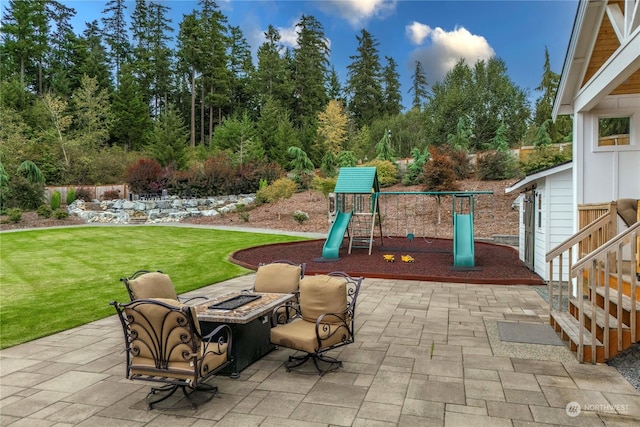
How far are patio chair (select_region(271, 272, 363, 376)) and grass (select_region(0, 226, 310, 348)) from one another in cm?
352

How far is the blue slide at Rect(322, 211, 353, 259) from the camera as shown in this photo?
11.4m

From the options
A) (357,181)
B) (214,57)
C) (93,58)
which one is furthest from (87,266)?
(214,57)

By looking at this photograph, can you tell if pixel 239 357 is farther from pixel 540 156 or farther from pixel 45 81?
pixel 45 81

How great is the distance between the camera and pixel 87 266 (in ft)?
33.6

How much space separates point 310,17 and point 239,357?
48174 millimetres

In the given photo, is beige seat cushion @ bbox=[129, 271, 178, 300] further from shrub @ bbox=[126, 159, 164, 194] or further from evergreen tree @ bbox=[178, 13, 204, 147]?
evergreen tree @ bbox=[178, 13, 204, 147]

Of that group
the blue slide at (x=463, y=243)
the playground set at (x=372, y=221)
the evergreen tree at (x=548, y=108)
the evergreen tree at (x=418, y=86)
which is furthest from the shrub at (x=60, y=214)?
the evergreen tree at (x=418, y=86)

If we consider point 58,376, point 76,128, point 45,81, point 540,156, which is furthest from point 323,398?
point 45,81

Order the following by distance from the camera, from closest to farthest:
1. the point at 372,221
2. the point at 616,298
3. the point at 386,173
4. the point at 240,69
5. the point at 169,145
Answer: the point at 616,298, the point at 372,221, the point at 386,173, the point at 169,145, the point at 240,69

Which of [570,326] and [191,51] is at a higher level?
[191,51]

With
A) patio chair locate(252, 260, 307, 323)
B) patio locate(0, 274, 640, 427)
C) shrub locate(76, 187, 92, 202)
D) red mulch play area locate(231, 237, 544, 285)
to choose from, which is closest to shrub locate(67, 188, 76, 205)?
shrub locate(76, 187, 92, 202)

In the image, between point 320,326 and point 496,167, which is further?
point 496,167

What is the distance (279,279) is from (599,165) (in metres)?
5.79

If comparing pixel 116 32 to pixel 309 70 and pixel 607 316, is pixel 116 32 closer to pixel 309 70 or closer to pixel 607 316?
pixel 309 70
